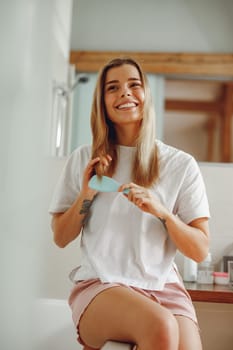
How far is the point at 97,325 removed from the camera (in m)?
0.73

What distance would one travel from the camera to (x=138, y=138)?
0.94 m

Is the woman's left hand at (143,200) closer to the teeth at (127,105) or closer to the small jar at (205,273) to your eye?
the teeth at (127,105)

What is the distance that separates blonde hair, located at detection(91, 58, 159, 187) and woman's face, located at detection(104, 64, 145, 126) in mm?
11

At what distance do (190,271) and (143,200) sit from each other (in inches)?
25.1

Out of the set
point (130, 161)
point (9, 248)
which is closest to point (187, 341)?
point (130, 161)

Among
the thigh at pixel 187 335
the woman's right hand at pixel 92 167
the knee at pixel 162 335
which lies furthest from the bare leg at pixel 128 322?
the woman's right hand at pixel 92 167

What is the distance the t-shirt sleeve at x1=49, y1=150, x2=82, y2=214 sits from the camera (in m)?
0.96

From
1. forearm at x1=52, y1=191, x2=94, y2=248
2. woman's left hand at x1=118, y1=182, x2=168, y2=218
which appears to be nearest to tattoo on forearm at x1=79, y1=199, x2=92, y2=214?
forearm at x1=52, y1=191, x2=94, y2=248

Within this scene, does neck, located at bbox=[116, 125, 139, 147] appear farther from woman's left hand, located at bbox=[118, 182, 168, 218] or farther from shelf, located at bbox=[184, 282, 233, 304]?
shelf, located at bbox=[184, 282, 233, 304]

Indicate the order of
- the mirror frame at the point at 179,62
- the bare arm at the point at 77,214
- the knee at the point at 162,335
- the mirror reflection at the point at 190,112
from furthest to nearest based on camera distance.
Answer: the mirror frame at the point at 179,62, the mirror reflection at the point at 190,112, the bare arm at the point at 77,214, the knee at the point at 162,335

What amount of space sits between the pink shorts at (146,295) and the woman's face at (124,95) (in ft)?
1.26

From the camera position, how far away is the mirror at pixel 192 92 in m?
1.87

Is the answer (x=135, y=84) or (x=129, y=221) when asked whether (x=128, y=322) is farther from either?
(x=135, y=84)

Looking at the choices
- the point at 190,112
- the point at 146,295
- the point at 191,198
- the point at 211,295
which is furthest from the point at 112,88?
the point at 190,112
